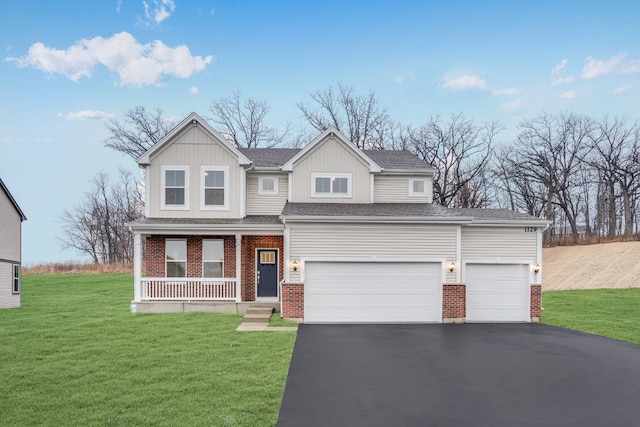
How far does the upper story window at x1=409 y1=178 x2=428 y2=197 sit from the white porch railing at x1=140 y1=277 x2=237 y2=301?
8.56 metres

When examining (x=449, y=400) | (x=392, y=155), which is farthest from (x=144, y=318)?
(x=392, y=155)

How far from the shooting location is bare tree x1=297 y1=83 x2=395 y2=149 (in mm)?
33562

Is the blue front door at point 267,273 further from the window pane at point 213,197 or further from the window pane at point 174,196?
the window pane at point 174,196

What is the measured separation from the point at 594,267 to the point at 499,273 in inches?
700

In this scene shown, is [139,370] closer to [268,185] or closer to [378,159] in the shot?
[268,185]

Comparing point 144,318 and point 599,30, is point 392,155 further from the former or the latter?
point 599,30

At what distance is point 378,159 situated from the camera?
19266mm

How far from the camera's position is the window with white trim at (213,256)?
16311 millimetres

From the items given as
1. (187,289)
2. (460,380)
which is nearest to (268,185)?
(187,289)

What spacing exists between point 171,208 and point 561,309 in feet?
58.1

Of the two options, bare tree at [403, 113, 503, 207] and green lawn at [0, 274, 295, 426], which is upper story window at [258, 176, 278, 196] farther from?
bare tree at [403, 113, 503, 207]


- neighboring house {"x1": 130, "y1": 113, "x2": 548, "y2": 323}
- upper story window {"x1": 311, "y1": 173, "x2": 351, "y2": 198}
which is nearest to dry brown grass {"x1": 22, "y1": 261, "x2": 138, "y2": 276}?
neighboring house {"x1": 130, "y1": 113, "x2": 548, "y2": 323}

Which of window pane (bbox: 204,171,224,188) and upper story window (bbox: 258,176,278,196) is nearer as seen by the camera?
window pane (bbox: 204,171,224,188)

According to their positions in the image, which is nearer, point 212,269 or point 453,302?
point 453,302
